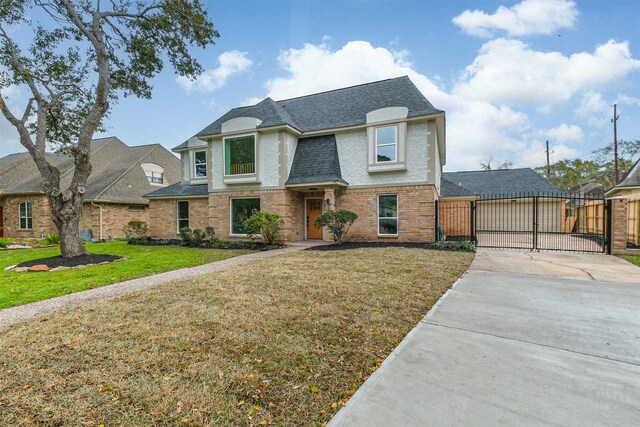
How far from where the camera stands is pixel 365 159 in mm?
13367

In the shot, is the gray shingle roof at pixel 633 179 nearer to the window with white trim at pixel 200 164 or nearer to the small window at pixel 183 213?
the window with white trim at pixel 200 164

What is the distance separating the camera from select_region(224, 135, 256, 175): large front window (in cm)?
1414

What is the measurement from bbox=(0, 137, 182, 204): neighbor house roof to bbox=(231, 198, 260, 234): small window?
878 cm

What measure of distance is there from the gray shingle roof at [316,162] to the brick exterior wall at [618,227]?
31.7 ft

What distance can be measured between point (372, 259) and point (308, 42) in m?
11.6

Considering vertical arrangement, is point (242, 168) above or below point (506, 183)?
above

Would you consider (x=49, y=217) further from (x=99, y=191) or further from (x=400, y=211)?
(x=400, y=211)

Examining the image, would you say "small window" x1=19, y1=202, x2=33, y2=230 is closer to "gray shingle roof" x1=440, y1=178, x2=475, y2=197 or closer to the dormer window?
the dormer window

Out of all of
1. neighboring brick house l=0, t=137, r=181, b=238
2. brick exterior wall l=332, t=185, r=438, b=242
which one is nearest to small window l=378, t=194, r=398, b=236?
brick exterior wall l=332, t=185, r=438, b=242

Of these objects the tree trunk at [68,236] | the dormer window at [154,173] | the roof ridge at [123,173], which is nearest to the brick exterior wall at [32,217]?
the roof ridge at [123,173]

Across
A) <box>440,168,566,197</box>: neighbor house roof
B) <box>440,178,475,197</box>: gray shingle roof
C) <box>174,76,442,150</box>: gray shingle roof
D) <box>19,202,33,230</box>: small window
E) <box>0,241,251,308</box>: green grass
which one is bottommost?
<box>0,241,251,308</box>: green grass

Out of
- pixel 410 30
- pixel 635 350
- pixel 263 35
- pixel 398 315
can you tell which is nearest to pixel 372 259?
pixel 398 315

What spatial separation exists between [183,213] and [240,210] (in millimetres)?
4630

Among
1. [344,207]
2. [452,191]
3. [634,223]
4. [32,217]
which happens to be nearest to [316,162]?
[344,207]
